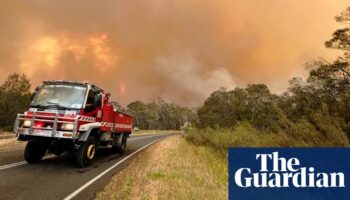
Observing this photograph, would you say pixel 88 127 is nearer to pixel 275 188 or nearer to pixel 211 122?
pixel 275 188

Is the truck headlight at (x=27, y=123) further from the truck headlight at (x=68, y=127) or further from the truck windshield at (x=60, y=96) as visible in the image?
the truck headlight at (x=68, y=127)

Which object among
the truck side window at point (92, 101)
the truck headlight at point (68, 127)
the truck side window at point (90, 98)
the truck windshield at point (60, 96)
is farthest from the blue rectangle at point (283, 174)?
the truck side window at point (90, 98)

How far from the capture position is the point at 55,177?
11758 mm

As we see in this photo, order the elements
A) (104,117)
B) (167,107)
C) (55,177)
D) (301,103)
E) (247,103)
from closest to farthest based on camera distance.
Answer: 1. (55,177)
2. (104,117)
3. (301,103)
4. (247,103)
5. (167,107)

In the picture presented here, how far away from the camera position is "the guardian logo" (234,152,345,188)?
4.44m

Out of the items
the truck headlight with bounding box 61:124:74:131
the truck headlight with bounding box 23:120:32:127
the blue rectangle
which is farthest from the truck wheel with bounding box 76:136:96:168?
the blue rectangle

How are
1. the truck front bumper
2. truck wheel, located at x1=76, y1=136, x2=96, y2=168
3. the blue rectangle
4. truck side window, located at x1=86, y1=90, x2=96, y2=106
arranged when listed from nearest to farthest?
the blue rectangle < the truck front bumper < truck wheel, located at x1=76, y1=136, x2=96, y2=168 < truck side window, located at x1=86, y1=90, x2=96, y2=106

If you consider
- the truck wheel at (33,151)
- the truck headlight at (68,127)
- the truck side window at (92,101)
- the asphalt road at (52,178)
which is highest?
the truck side window at (92,101)

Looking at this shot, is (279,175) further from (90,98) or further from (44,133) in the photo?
(90,98)

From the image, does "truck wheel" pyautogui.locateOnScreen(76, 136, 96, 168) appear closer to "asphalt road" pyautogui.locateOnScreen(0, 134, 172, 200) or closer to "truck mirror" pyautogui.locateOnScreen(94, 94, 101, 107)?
"asphalt road" pyautogui.locateOnScreen(0, 134, 172, 200)

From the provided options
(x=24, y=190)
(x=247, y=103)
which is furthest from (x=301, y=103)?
(x=247, y=103)

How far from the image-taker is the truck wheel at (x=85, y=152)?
45.8ft

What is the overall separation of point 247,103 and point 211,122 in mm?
18006

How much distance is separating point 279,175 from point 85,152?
1067 cm
